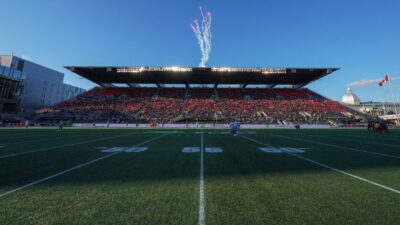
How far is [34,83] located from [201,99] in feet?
179

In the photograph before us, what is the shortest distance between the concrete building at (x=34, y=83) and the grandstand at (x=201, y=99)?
57.1ft

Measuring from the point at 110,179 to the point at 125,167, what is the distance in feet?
3.93

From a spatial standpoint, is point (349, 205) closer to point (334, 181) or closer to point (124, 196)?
point (334, 181)

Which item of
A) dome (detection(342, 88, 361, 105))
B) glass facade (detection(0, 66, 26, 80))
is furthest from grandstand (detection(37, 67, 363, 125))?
dome (detection(342, 88, 361, 105))

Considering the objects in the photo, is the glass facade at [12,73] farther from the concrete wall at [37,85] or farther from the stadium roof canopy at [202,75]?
the stadium roof canopy at [202,75]

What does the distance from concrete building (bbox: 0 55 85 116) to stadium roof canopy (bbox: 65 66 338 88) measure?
2225 centimetres

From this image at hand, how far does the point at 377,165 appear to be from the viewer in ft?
21.4

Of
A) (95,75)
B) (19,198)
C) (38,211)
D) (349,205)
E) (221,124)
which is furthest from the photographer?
(95,75)

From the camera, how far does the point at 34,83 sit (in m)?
65.6

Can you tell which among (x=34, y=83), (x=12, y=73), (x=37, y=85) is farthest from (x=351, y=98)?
(x=12, y=73)

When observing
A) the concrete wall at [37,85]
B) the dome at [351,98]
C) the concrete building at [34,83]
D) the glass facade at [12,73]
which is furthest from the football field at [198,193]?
the dome at [351,98]

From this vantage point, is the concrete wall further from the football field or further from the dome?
the dome

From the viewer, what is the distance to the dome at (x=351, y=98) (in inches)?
4668

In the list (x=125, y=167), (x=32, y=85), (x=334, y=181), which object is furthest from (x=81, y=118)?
(x=334, y=181)
